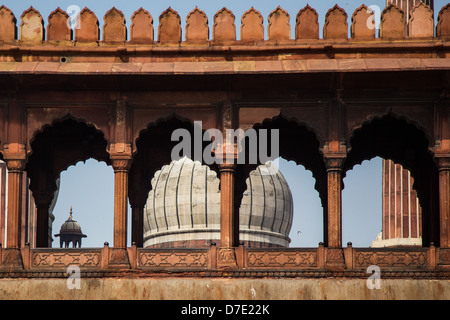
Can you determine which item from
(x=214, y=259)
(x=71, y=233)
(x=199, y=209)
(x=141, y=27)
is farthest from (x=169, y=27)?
(x=71, y=233)

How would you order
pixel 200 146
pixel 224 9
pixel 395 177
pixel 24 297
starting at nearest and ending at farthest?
pixel 24 297 < pixel 224 9 < pixel 200 146 < pixel 395 177

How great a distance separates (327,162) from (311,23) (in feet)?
7.34

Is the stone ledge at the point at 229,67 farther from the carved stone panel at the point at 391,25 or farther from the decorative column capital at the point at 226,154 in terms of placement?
the decorative column capital at the point at 226,154

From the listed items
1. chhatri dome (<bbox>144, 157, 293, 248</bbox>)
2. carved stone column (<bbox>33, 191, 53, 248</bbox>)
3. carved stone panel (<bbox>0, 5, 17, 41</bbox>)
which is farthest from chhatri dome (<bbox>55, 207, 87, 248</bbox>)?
carved stone panel (<bbox>0, 5, 17, 41</bbox>)

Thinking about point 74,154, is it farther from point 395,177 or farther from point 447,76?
point 395,177

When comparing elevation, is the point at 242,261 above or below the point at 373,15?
below

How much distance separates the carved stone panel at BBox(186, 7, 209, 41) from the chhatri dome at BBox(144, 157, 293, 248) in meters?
17.0

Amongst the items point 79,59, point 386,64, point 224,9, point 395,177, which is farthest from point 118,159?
point 395,177

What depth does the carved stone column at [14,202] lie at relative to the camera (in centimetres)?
1859

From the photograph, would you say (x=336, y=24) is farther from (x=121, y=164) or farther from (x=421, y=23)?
(x=121, y=164)

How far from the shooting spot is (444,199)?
1856 cm

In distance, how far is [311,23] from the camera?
19.3m

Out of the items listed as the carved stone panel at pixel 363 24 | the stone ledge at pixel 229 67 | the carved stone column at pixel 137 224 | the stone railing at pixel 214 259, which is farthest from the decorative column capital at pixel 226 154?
the carved stone column at pixel 137 224

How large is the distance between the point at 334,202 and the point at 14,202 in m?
4.90
